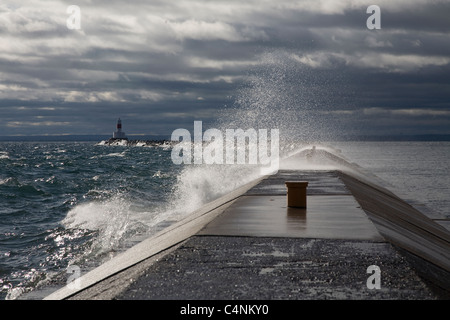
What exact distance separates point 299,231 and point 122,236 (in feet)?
20.4

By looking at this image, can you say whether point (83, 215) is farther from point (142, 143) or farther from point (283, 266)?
point (142, 143)

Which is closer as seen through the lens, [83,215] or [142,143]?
[83,215]

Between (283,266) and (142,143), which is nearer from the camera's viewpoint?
(283,266)

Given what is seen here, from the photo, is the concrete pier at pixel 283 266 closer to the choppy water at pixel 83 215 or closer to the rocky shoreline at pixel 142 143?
the choppy water at pixel 83 215

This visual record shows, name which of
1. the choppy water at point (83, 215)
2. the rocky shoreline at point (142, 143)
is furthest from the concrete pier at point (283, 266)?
the rocky shoreline at point (142, 143)

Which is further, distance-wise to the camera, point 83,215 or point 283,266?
point 83,215

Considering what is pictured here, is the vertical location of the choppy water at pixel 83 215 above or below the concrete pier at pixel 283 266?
below

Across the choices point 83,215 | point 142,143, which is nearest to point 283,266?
point 83,215

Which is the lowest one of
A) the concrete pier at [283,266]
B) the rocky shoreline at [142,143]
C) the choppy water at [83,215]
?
the choppy water at [83,215]

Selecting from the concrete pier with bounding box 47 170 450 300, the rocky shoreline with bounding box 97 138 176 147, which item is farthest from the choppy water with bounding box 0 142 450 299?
the rocky shoreline with bounding box 97 138 176 147

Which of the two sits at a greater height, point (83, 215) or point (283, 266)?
point (283, 266)

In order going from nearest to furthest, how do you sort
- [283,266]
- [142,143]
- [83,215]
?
[283,266] → [83,215] → [142,143]

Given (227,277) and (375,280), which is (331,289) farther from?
(227,277)

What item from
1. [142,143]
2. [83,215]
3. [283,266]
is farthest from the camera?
[142,143]
